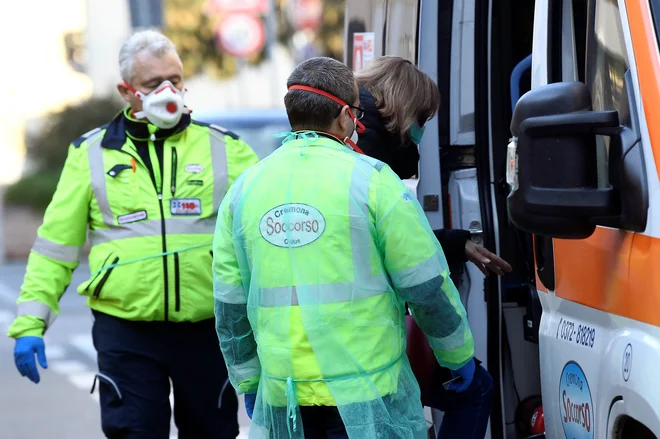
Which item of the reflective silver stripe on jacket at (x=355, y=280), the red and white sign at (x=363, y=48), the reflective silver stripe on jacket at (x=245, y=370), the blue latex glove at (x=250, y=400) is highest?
the red and white sign at (x=363, y=48)

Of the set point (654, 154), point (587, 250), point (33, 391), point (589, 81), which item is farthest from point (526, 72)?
point (33, 391)

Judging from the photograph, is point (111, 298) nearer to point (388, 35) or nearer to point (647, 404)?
point (388, 35)

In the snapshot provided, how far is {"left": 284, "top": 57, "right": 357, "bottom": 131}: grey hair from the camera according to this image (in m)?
3.17

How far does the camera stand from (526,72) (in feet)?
13.5

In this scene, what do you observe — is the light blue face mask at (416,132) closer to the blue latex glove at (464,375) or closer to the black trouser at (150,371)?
the blue latex glove at (464,375)

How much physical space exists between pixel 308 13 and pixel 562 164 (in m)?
22.2

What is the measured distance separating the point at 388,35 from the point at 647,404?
2437mm

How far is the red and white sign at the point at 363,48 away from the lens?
4977 mm

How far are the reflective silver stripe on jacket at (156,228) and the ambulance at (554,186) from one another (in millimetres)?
817

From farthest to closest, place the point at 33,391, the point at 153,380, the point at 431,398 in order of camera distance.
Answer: the point at 33,391, the point at 153,380, the point at 431,398

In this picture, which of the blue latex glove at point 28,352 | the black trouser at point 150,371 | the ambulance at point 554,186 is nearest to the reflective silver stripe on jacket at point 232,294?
the ambulance at point 554,186

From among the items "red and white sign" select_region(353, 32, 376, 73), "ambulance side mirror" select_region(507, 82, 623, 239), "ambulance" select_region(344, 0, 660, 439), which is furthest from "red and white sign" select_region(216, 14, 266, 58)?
"ambulance side mirror" select_region(507, 82, 623, 239)

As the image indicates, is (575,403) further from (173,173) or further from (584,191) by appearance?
(173,173)

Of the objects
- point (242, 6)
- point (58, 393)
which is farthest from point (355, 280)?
point (242, 6)
